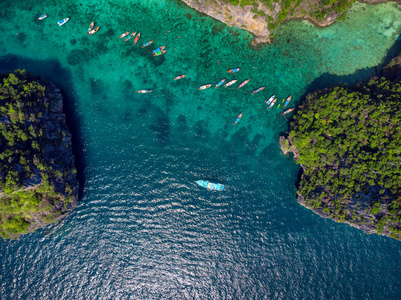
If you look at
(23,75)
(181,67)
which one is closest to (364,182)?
(181,67)

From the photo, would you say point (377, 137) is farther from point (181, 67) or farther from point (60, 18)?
point (60, 18)

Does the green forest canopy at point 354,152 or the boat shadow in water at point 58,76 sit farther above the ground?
the green forest canopy at point 354,152

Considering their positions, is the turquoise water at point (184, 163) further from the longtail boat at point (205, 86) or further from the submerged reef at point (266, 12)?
the submerged reef at point (266, 12)

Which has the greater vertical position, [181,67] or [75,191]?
[181,67]

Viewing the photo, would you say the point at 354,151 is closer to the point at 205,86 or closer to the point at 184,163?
the point at 205,86

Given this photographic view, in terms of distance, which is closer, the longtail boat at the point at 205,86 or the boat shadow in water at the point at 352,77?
the longtail boat at the point at 205,86

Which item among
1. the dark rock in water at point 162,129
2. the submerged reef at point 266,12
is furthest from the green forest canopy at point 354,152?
the dark rock in water at point 162,129
